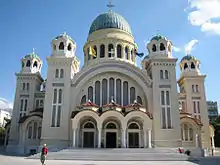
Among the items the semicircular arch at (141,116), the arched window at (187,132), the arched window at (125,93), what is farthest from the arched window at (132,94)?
the arched window at (187,132)

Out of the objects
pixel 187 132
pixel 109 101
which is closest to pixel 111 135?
pixel 109 101

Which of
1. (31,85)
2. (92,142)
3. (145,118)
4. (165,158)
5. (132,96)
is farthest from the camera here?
(31,85)

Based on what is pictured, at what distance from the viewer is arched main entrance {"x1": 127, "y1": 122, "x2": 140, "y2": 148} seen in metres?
27.6

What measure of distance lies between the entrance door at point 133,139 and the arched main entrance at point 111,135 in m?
1.62

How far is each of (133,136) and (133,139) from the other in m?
0.36

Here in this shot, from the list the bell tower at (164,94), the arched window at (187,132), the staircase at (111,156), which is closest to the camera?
the staircase at (111,156)

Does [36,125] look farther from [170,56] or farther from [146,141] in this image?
[170,56]

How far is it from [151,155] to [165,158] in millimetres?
1360

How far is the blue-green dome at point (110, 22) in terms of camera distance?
35.8 m

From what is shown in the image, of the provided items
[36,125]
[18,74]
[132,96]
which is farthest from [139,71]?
[18,74]

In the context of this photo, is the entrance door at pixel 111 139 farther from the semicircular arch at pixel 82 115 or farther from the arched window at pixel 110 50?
the arched window at pixel 110 50

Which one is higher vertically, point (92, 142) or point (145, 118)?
point (145, 118)

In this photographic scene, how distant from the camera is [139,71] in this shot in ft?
97.8

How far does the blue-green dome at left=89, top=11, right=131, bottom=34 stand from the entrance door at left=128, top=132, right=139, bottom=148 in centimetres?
1694
